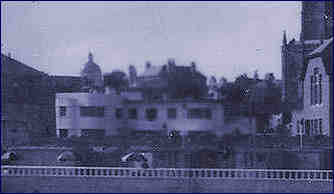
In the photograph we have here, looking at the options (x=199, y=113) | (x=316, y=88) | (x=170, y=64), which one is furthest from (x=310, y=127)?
(x=170, y=64)

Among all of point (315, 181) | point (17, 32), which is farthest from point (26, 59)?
point (315, 181)

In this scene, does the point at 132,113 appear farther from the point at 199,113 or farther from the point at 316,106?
the point at 316,106

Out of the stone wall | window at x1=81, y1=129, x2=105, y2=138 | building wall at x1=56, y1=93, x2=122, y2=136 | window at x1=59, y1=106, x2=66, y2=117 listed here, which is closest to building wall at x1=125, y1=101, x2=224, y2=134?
building wall at x1=56, y1=93, x2=122, y2=136

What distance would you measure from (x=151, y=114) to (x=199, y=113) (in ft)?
1.66

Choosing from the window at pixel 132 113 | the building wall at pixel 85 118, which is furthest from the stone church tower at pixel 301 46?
the building wall at pixel 85 118

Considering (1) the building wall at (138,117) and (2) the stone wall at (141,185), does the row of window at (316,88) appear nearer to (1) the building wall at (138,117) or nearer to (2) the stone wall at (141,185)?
(2) the stone wall at (141,185)

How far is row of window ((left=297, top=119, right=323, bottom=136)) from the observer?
22.3ft

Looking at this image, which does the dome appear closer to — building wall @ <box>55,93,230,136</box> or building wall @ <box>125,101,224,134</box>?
building wall @ <box>55,93,230,136</box>

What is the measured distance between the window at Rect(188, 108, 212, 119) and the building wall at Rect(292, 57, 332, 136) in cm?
143

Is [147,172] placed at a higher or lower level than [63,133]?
lower

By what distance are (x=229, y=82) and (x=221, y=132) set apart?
1.97ft

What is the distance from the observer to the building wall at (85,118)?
5.97 m

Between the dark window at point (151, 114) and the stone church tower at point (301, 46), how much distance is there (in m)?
1.65

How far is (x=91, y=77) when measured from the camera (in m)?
6.11
